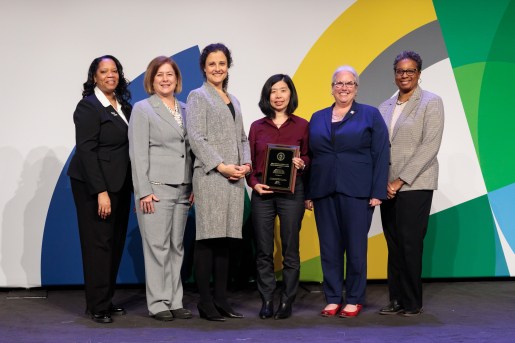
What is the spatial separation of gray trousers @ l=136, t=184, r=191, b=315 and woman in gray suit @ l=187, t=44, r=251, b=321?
0.15 m

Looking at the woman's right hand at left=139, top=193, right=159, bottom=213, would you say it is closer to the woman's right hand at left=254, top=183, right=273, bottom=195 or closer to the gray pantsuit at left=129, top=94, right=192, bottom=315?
the gray pantsuit at left=129, top=94, right=192, bottom=315

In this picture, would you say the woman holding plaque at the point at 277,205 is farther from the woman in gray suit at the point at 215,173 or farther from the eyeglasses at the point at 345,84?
the eyeglasses at the point at 345,84

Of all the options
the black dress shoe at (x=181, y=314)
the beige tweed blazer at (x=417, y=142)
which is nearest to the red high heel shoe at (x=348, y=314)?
the beige tweed blazer at (x=417, y=142)

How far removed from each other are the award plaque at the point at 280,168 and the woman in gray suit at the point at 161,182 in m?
0.54

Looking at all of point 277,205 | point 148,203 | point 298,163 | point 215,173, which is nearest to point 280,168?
point 298,163

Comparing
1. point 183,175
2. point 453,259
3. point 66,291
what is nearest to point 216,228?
point 183,175

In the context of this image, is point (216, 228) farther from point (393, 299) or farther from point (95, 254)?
point (393, 299)

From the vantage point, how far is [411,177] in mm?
2969

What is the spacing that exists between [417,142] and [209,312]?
178 centimetres

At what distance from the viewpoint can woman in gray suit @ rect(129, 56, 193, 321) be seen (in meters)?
2.84

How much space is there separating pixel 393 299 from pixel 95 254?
2039mm

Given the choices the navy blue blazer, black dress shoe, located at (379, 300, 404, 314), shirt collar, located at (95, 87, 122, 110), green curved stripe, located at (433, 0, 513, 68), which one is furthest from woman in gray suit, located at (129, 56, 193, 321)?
green curved stripe, located at (433, 0, 513, 68)

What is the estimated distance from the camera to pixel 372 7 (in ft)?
13.7

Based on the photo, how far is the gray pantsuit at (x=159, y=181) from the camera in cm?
284
